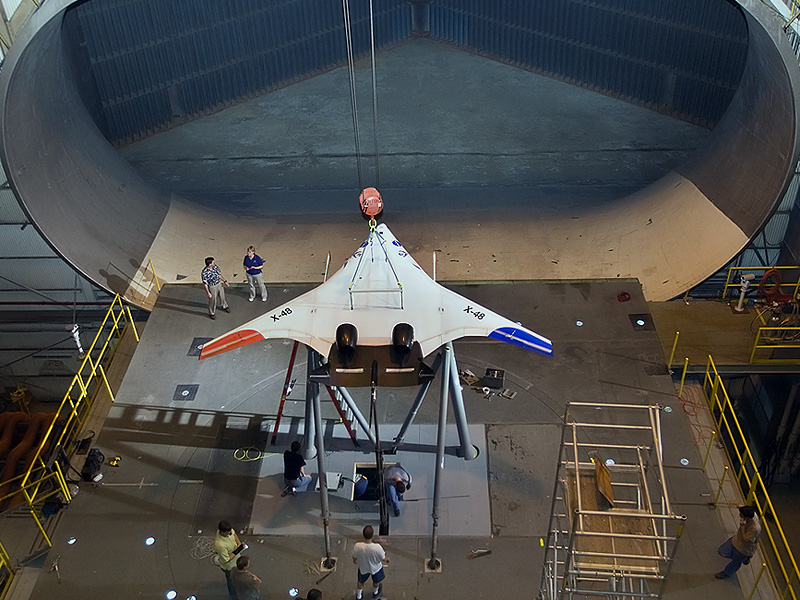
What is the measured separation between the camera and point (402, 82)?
28.2 meters

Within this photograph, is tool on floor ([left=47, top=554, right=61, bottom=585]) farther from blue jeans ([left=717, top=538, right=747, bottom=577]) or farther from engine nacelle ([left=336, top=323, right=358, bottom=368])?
blue jeans ([left=717, top=538, right=747, bottom=577])

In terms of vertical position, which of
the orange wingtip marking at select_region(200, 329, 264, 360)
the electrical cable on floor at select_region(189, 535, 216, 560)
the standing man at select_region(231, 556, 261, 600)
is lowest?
the standing man at select_region(231, 556, 261, 600)

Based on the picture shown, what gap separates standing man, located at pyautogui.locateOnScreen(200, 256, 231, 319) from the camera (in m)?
15.3

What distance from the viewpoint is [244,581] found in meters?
9.73

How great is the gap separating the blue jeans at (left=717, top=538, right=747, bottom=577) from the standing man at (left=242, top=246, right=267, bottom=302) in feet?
32.1

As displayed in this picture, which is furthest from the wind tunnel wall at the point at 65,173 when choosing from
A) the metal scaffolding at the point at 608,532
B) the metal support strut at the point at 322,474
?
the metal scaffolding at the point at 608,532

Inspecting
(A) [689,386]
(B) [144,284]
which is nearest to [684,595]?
(A) [689,386]

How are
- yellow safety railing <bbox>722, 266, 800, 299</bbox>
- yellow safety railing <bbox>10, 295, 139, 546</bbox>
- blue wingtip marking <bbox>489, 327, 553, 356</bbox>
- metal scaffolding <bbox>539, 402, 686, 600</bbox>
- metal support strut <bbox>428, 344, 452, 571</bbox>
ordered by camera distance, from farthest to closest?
yellow safety railing <bbox>722, 266, 800, 299</bbox> → yellow safety railing <bbox>10, 295, 139, 546</bbox> → metal support strut <bbox>428, 344, 452, 571</bbox> → blue wingtip marking <bbox>489, 327, 553, 356</bbox> → metal scaffolding <bbox>539, 402, 686, 600</bbox>

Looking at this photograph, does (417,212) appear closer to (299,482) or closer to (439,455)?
(299,482)

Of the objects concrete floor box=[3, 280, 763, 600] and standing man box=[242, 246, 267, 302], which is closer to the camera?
concrete floor box=[3, 280, 763, 600]

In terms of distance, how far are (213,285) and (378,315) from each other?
A: 5.86 meters

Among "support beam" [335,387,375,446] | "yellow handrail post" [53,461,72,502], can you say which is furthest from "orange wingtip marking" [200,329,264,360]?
"yellow handrail post" [53,461,72,502]

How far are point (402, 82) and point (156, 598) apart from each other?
21675mm

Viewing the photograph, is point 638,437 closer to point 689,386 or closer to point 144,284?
point 689,386
